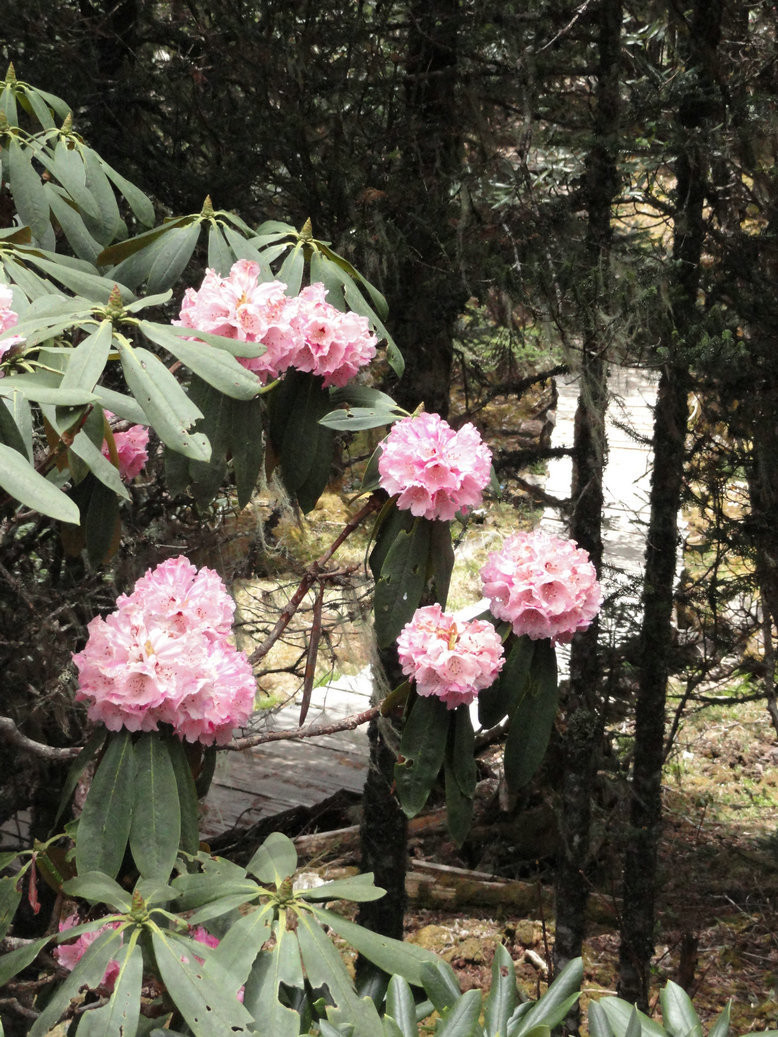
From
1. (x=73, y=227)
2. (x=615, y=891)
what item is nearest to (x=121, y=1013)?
(x=73, y=227)

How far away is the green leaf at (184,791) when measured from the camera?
1.17 meters

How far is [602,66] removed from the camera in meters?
3.25

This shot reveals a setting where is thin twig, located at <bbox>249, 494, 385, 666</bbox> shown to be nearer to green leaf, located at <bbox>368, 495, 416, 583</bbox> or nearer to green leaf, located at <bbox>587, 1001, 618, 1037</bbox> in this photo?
green leaf, located at <bbox>368, 495, 416, 583</bbox>

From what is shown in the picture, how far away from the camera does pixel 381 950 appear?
1.12m

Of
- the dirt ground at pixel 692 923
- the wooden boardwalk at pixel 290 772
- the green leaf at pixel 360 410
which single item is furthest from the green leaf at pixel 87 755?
the wooden boardwalk at pixel 290 772

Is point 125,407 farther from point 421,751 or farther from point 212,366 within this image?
point 421,751

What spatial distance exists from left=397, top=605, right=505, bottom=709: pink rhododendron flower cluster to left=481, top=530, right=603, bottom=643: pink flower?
0.08m

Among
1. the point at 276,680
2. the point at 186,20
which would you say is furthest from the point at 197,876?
the point at 276,680

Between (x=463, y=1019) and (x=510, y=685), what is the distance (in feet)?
1.44

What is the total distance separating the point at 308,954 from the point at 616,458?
6899 mm

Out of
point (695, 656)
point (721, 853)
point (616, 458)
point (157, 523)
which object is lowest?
point (721, 853)

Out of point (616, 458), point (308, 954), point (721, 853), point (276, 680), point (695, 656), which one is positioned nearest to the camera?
point (308, 954)

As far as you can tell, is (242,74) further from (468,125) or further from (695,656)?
(695,656)

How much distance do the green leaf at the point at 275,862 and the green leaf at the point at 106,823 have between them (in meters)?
0.16
